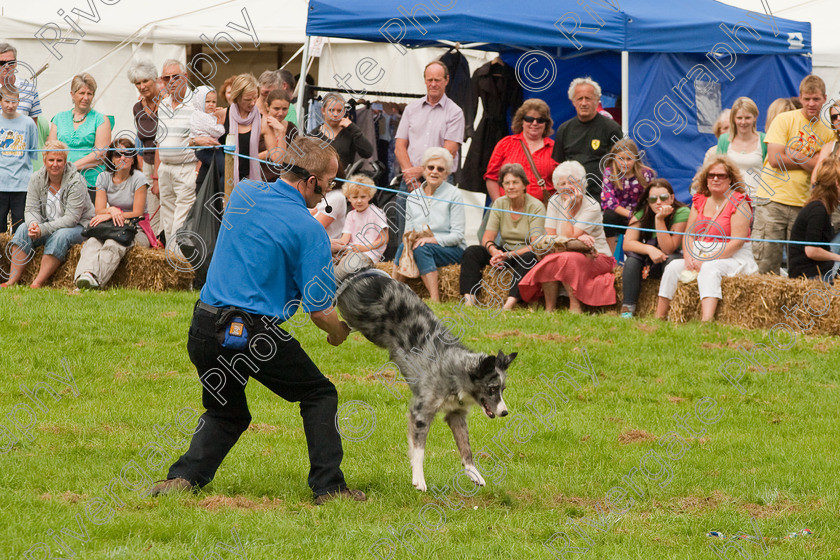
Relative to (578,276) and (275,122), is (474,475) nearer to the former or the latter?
(578,276)

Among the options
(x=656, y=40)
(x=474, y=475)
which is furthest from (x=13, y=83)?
(x=474, y=475)

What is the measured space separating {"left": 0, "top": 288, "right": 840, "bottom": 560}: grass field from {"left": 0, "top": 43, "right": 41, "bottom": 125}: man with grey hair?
3.75 meters

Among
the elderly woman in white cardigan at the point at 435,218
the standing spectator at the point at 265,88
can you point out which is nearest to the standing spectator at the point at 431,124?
the elderly woman in white cardigan at the point at 435,218

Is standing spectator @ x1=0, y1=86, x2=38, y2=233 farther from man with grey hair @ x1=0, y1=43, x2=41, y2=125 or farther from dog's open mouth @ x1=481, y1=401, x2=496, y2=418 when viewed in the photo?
dog's open mouth @ x1=481, y1=401, x2=496, y2=418

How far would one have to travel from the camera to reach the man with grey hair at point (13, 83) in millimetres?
14016

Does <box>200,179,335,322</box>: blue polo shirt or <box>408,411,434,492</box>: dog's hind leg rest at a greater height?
<box>200,179,335,322</box>: blue polo shirt

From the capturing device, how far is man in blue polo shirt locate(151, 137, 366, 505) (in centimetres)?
588

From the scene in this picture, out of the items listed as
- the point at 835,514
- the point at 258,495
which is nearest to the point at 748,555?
the point at 835,514

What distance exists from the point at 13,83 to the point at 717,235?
924 cm

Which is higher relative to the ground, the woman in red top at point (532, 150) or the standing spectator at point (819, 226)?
the woman in red top at point (532, 150)

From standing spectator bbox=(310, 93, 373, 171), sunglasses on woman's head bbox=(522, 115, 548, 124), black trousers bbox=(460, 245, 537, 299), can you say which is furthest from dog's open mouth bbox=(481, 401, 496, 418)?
sunglasses on woman's head bbox=(522, 115, 548, 124)

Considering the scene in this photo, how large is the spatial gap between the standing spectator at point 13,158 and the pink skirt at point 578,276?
6622 mm

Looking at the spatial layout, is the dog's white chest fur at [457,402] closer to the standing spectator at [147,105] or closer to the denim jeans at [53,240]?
the denim jeans at [53,240]

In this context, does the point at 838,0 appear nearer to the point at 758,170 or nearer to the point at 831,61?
the point at 831,61
